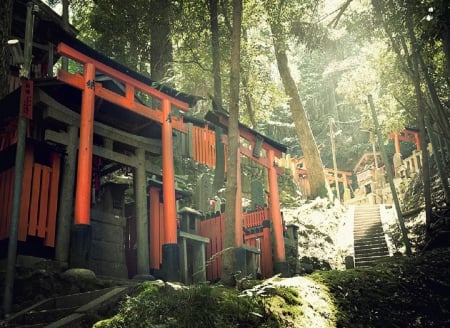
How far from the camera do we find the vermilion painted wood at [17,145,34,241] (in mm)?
8266

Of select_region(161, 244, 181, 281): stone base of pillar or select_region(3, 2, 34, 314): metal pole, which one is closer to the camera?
select_region(3, 2, 34, 314): metal pole

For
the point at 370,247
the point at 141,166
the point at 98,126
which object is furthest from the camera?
the point at 370,247

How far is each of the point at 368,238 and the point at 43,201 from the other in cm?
1200

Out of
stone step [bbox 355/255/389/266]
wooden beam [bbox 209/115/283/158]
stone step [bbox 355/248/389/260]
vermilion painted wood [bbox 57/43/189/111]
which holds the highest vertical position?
vermilion painted wood [bbox 57/43/189/111]

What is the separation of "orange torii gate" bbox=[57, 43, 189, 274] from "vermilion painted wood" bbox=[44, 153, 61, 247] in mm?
881

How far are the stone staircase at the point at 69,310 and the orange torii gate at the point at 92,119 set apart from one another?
1.83 metres

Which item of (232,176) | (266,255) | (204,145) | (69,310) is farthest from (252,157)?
(69,310)

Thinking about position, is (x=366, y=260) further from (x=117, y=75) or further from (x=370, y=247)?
(x=117, y=75)

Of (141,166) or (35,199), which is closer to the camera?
(35,199)

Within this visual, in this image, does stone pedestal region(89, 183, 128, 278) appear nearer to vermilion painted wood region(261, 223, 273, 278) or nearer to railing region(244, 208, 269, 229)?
railing region(244, 208, 269, 229)

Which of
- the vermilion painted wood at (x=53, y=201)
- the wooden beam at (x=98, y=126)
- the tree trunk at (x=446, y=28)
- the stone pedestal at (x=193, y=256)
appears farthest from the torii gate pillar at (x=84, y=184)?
the tree trunk at (x=446, y=28)

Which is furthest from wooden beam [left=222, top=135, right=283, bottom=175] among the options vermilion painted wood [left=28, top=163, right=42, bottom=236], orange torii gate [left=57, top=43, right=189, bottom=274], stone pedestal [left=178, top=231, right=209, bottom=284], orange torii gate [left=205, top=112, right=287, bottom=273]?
vermilion painted wood [left=28, top=163, right=42, bottom=236]

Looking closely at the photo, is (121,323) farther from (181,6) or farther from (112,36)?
(112,36)

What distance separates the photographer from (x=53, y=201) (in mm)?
9023
